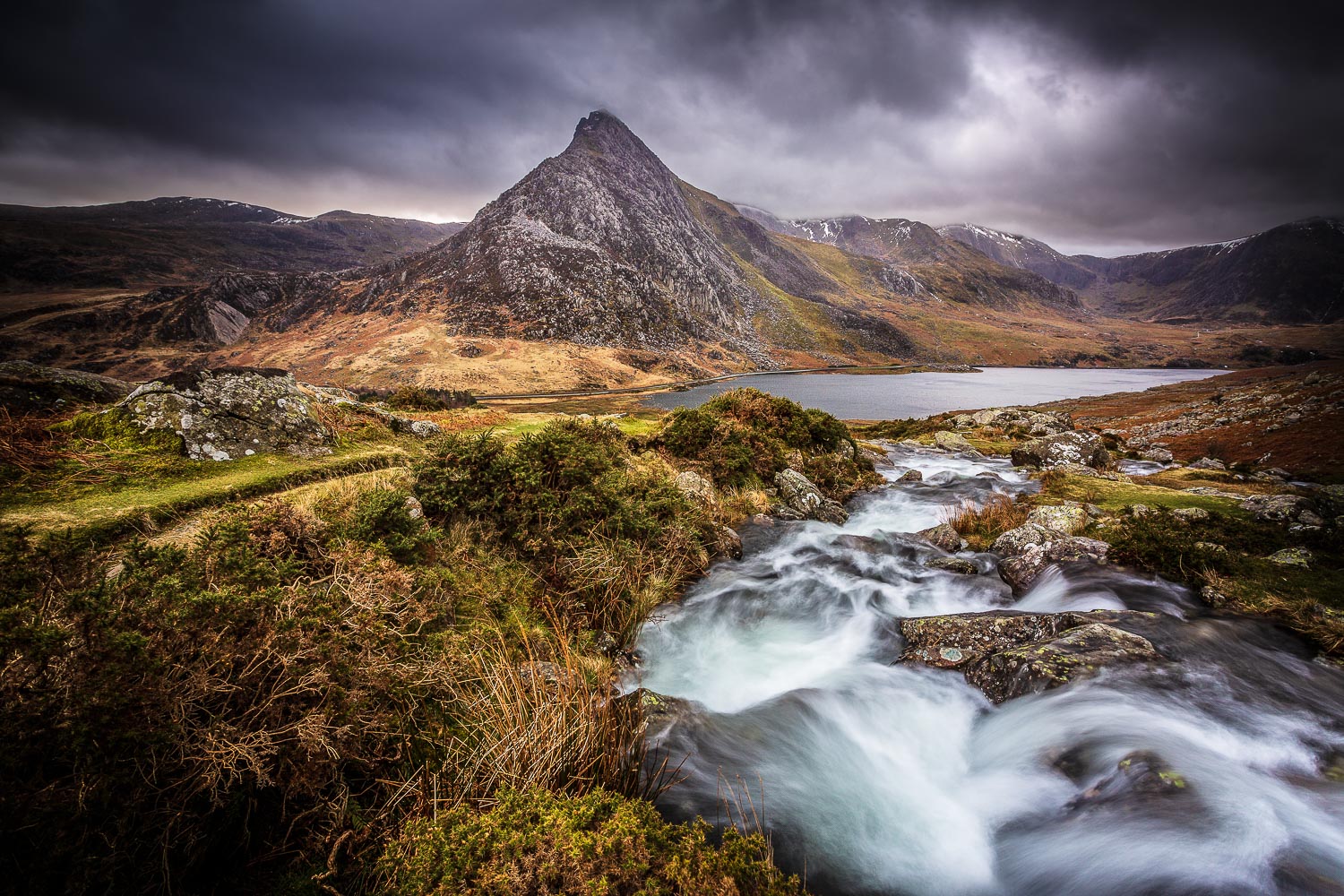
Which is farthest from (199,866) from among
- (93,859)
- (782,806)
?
(782,806)

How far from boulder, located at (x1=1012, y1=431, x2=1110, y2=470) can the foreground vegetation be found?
75.2ft

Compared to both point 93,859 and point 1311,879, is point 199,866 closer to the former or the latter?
point 93,859

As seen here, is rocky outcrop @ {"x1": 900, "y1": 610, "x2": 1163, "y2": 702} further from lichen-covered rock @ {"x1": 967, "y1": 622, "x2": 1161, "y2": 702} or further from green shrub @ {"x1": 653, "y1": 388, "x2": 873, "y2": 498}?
green shrub @ {"x1": 653, "y1": 388, "x2": 873, "y2": 498}

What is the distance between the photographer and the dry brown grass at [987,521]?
12.5 meters

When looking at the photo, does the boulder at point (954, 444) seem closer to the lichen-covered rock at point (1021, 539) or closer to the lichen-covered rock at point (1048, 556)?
the lichen-covered rock at point (1021, 539)

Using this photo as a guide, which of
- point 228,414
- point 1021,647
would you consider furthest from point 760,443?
point 228,414

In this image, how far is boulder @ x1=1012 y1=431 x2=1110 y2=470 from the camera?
2184cm

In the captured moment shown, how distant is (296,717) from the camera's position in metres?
3.30

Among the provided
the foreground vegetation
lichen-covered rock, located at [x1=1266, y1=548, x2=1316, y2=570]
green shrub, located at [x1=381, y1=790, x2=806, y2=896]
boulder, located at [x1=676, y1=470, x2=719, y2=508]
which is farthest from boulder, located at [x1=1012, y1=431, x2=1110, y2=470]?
green shrub, located at [x1=381, y1=790, x2=806, y2=896]

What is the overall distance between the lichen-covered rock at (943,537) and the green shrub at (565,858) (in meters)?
11.2

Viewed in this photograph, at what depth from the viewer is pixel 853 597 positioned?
10547mm

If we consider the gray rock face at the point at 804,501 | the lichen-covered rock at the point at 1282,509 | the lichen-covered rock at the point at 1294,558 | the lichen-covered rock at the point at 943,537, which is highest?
the lichen-covered rock at the point at 1282,509

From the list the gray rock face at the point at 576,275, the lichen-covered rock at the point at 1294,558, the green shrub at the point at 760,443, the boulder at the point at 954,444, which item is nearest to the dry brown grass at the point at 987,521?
the green shrub at the point at 760,443

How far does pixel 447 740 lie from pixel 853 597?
8.59m
